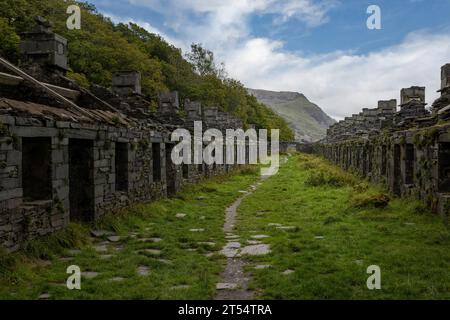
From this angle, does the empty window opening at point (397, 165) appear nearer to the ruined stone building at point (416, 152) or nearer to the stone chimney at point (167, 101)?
the ruined stone building at point (416, 152)

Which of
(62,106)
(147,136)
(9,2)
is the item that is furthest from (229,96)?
(62,106)

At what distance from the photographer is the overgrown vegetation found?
121 ft

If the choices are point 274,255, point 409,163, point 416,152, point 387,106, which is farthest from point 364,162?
point 274,255

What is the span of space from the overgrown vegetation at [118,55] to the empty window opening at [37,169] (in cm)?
925

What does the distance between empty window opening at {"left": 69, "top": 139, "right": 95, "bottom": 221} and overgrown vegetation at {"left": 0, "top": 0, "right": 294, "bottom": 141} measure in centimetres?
748

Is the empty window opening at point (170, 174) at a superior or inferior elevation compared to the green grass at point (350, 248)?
superior

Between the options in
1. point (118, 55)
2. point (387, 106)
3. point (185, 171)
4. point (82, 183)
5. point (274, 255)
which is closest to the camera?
point (274, 255)

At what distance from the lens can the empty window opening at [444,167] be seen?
37.6 ft

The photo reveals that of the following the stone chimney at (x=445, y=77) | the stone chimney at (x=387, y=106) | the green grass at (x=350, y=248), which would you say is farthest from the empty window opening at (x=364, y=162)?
the stone chimney at (x=445, y=77)

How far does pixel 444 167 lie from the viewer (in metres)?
11.6

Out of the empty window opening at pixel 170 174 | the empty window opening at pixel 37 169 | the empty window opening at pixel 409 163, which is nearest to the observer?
the empty window opening at pixel 37 169

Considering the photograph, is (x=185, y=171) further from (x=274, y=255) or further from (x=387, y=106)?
(x=387, y=106)

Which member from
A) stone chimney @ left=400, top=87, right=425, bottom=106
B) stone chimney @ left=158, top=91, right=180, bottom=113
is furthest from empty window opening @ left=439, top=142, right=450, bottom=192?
stone chimney @ left=158, top=91, right=180, bottom=113

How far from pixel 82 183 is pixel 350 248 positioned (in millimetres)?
6606
